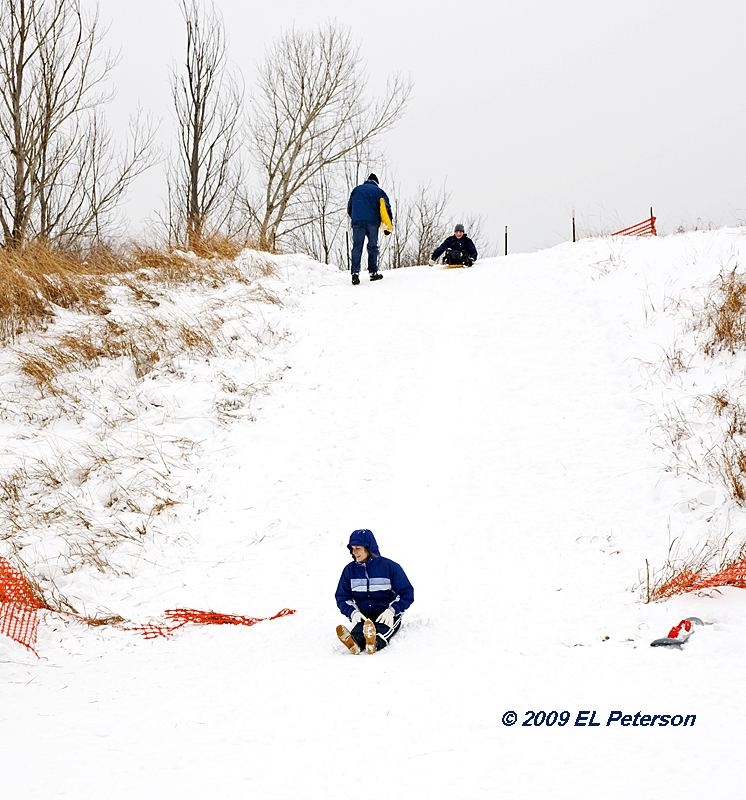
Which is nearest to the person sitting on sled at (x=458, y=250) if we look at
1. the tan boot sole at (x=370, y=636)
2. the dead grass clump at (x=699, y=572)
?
the dead grass clump at (x=699, y=572)

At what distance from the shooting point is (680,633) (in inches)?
146

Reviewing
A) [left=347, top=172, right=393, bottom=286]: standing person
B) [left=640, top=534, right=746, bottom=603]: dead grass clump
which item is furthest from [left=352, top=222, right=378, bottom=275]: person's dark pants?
[left=640, top=534, right=746, bottom=603]: dead grass clump

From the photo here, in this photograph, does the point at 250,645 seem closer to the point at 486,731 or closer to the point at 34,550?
the point at 486,731

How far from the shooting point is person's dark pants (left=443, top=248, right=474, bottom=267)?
12.9 metres

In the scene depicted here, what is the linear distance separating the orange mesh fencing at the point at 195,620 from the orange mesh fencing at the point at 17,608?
2.63 ft

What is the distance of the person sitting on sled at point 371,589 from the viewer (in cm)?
443

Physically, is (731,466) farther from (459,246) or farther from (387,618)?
(459,246)

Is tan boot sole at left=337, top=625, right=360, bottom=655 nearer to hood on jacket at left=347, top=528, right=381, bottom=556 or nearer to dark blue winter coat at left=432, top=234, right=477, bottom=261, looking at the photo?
hood on jacket at left=347, top=528, right=381, bottom=556

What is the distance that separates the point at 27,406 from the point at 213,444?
2.57 m

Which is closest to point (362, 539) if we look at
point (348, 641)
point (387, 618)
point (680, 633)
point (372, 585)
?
point (372, 585)

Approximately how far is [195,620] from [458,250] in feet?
33.4

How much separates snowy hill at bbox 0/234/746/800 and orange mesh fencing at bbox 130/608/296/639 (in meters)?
0.10

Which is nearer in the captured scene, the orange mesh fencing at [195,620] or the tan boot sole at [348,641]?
the tan boot sole at [348,641]

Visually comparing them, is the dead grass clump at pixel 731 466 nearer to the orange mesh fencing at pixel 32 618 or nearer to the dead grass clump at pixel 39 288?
the orange mesh fencing at pixel 32 618
